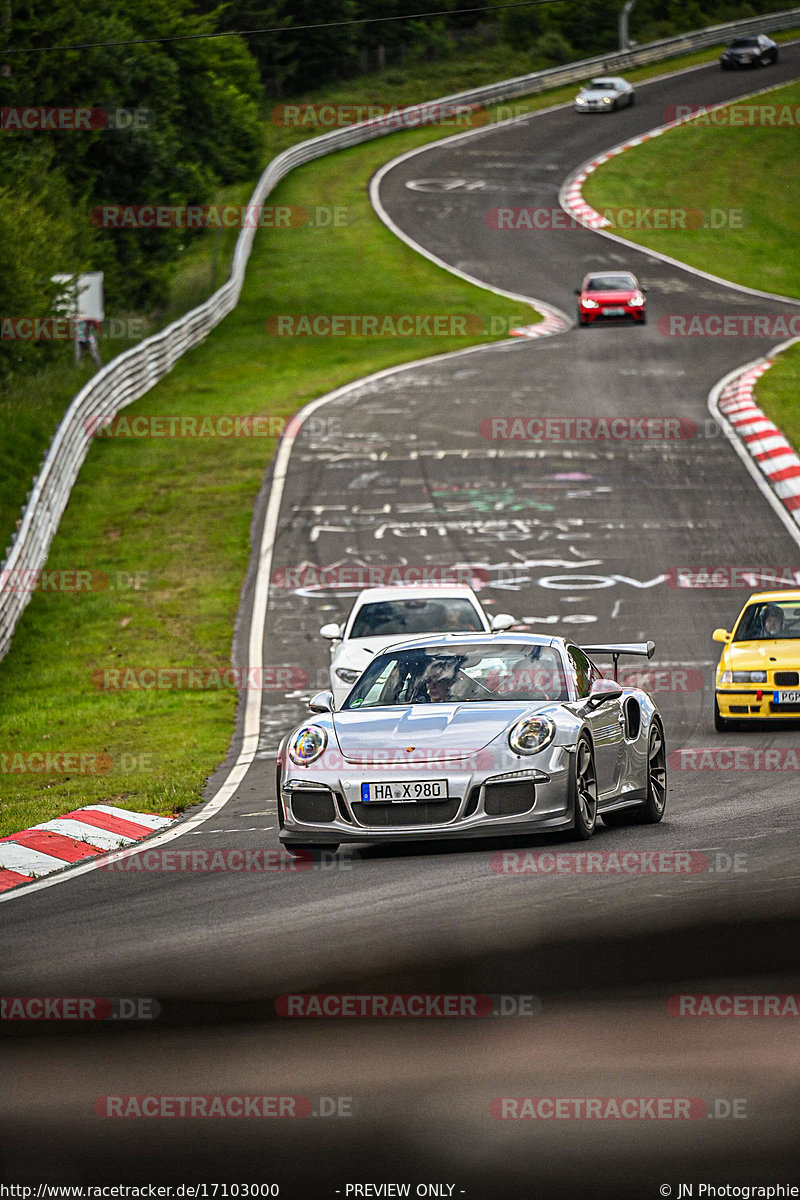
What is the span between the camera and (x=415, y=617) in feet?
59.9

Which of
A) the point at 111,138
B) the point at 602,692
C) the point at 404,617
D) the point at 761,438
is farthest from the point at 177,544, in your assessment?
the point at 111,138

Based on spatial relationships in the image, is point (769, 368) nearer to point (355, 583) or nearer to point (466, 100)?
point (355, 583)

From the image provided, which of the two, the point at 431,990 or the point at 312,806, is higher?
the point at 431,990

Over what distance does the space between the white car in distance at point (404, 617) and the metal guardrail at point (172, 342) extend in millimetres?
5119

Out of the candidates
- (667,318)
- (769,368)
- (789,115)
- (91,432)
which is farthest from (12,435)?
(789,115)

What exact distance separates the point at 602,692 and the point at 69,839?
3.86m

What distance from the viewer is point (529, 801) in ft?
31.4

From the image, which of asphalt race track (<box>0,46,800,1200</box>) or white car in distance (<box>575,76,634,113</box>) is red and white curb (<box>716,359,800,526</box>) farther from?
white car in distance (<box>575,76,634,113</box>)

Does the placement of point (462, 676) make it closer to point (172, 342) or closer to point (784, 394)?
point (784, 394)

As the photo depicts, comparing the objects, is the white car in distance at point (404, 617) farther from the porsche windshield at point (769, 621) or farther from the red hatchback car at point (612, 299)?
the red hatchback car at point (612, 299)

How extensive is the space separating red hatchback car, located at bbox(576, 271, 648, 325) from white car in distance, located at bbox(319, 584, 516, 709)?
2639 centimetres

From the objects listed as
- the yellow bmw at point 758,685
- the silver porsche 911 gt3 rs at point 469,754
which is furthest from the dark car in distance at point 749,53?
the silver porsche 911 gt3 rs at point 469,754

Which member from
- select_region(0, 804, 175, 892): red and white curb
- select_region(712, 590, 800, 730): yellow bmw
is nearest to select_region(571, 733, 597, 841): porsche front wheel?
select_region(0, 804, 175, 892): red and white curb

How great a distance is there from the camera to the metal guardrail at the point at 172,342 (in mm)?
23859
